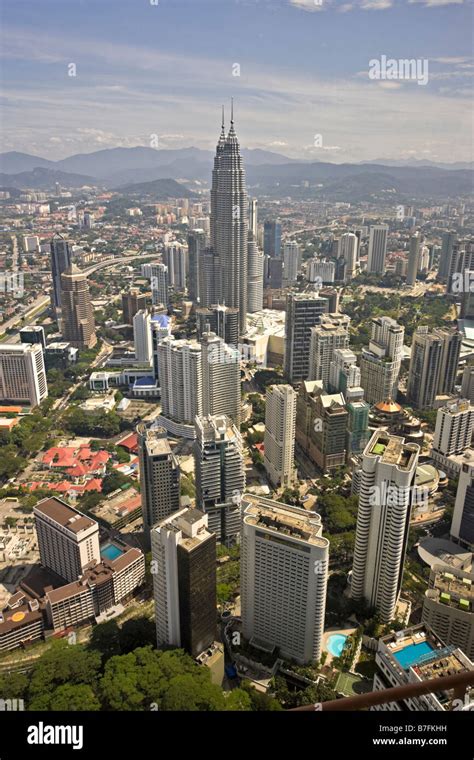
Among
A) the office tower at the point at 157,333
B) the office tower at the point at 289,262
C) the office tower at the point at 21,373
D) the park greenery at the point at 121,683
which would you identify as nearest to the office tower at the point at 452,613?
the park greenery at the point at 121,683

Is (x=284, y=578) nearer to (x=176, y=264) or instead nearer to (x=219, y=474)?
(x=219, y=474)

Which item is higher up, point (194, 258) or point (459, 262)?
point (194, 258)

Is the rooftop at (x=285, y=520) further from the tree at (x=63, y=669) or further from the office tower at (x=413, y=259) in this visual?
the office tower at (x=413, y=259)

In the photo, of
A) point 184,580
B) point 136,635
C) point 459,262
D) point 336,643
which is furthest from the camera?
point 459,262

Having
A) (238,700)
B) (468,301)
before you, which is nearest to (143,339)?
(468,301)
